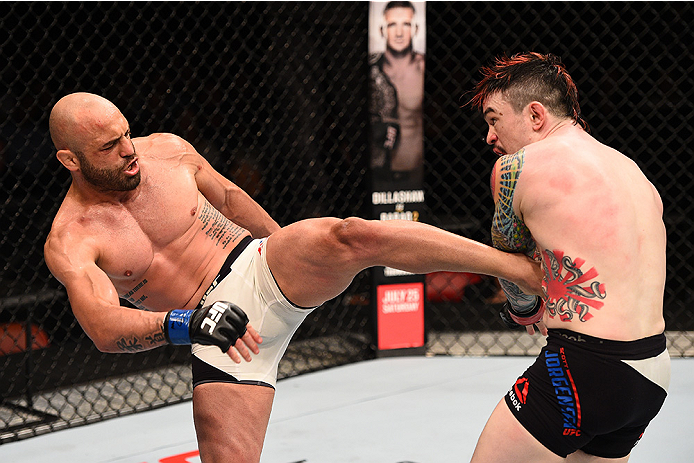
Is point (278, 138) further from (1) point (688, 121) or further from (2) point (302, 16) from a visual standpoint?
(1) point (688, 121)

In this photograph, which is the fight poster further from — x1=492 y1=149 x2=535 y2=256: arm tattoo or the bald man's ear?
x1=492 y1=149 x2=535 y2=256: arm tattoo

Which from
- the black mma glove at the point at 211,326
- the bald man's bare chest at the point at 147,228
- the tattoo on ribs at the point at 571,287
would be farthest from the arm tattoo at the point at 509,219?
the bald man's bare chest at the point at 147,228

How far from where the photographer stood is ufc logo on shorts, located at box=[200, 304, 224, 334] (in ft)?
4.75

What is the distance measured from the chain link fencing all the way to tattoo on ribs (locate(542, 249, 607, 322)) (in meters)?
2.40

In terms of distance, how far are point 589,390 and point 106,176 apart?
53.4 inches

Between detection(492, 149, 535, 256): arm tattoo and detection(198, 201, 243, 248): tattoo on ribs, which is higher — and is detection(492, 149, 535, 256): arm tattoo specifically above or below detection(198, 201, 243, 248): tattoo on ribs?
above

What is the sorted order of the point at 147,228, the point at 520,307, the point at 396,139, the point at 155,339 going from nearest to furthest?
the point at 155,339 → the point at 520,307 → the point at 147,228 → the point at 396,139

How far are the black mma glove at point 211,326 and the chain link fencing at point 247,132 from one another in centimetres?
189

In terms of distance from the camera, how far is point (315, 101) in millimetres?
4020

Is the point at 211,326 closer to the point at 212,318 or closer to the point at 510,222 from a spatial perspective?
the point at 212,318

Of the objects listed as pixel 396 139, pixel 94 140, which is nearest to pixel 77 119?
pixel 94 140

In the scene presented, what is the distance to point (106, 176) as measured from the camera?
1.95m

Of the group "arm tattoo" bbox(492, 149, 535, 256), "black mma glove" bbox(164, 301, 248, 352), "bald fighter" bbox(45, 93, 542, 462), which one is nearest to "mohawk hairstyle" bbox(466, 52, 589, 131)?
"arm tattoo" bbox(492, 149, 535, 256)

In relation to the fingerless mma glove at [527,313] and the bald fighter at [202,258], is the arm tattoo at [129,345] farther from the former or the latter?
the fingerless mma glove at [527,313]
